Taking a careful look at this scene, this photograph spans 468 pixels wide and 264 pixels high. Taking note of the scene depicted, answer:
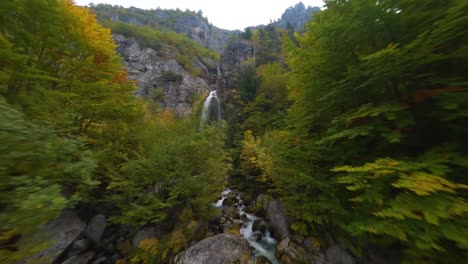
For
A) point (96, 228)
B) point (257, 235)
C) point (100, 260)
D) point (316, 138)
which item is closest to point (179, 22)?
point (96, 228)

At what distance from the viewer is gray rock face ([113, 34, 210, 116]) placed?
97.0 ft

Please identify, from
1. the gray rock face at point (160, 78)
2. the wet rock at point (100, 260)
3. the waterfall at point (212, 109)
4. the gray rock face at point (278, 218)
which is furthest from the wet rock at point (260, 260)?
the gray rock face at point (160, 78)

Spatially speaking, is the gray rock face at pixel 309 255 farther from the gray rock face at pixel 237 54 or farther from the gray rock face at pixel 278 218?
the gray rock face at pixel 237 54

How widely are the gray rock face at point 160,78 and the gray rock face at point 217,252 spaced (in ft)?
83.0

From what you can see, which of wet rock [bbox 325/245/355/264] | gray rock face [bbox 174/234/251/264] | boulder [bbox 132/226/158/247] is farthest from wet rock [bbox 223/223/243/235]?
wet rock [bbox 325/245/355/264]

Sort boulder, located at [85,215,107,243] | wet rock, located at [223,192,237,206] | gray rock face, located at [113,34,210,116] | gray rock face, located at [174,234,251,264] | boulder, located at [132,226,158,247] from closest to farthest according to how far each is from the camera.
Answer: gray rock face, located at [174,234,251,264]
boulder, located at [85,215,107,243]
boulder, located at [132,226,158,247]
wet rock, located at [223,192,237,206]
gray rock face, located at [113,34,210,116]

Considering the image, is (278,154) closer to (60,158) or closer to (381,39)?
(381,39)

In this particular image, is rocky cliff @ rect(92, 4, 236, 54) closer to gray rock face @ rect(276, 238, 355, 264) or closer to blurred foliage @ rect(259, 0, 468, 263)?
blurred foliage @ rect(259, 0, 468, 263)

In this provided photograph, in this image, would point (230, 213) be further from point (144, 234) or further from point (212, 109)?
point (212, 109)

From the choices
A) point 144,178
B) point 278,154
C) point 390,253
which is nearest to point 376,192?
point 390,253

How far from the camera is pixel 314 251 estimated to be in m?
5.55

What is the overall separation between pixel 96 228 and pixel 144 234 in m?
1.68

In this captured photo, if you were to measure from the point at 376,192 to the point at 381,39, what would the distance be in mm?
3067

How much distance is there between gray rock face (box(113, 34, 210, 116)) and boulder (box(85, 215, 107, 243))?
77.8ft
